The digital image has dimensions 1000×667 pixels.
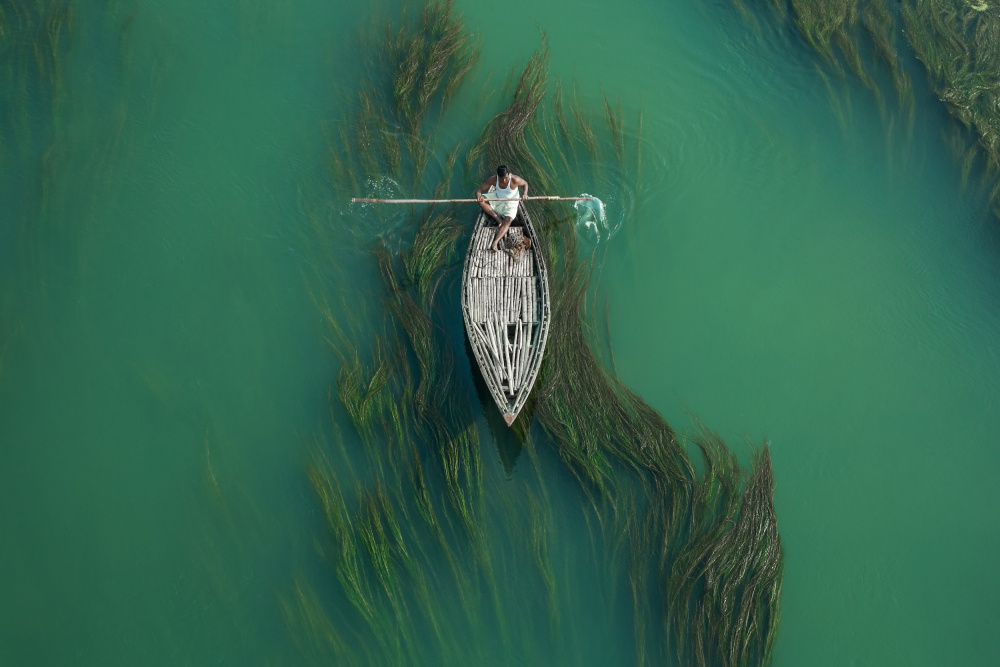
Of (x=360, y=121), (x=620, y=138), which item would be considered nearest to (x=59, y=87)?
(x=360, y=121)

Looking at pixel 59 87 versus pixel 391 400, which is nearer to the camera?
pixel 391 400

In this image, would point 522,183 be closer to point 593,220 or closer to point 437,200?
point 437,200

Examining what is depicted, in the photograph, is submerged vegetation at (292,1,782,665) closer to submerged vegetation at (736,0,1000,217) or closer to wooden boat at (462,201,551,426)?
wooden boat at (462,201,551,426)

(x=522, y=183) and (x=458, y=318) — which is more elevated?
(x=522, y=183)

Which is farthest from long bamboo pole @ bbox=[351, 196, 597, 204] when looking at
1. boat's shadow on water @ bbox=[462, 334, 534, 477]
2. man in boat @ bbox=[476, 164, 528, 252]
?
boat's shadow on water @ bbox=[462, 334, 534, 477]

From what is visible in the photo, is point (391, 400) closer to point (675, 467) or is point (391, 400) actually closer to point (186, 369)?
point (186, 369)

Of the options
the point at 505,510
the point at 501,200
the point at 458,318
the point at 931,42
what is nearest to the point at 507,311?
the point at 458,318
